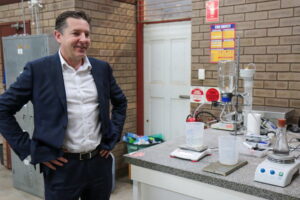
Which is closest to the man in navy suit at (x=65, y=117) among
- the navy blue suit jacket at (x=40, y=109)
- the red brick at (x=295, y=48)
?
the navy blue suit jacket at (x=40, y=109)

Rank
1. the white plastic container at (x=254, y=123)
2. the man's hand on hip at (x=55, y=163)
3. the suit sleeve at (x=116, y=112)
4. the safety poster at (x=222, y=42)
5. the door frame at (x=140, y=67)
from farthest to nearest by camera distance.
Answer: the door frame at (x=140, y=67), the safety poster at (x=222, y=42), the white plastic container at (x=254, y=123), the suit sleeve at (x=116, y=112), the man's hand on hip at (x=55, y=163)

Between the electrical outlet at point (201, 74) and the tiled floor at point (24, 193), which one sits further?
the tiled floor at point (24, 193)

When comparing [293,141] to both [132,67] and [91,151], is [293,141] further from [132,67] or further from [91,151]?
[132,67]

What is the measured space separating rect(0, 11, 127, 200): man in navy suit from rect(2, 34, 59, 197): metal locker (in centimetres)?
147

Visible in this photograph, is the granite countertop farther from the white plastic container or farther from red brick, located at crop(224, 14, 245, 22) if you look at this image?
red brick, located at crop(224, 14, 245, 22)

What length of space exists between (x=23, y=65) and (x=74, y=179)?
203 cm

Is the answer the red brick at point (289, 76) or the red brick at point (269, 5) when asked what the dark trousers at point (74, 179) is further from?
the red brick at point (269, 5)

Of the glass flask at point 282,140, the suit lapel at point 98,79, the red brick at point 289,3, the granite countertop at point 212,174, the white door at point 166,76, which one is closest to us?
the granite countertop at point 212,174

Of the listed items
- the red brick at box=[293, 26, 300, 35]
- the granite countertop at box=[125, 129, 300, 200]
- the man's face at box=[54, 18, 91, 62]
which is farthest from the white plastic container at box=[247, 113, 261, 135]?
the man's face at box=[54, 18, 91, 62]

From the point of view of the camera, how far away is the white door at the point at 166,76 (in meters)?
3.56

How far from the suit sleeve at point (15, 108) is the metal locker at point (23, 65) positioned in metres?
1.51

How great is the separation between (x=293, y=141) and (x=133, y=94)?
7.32ft

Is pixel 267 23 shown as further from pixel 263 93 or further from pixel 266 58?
pixel 263 93

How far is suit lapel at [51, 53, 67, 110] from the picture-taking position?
5.28 feet
